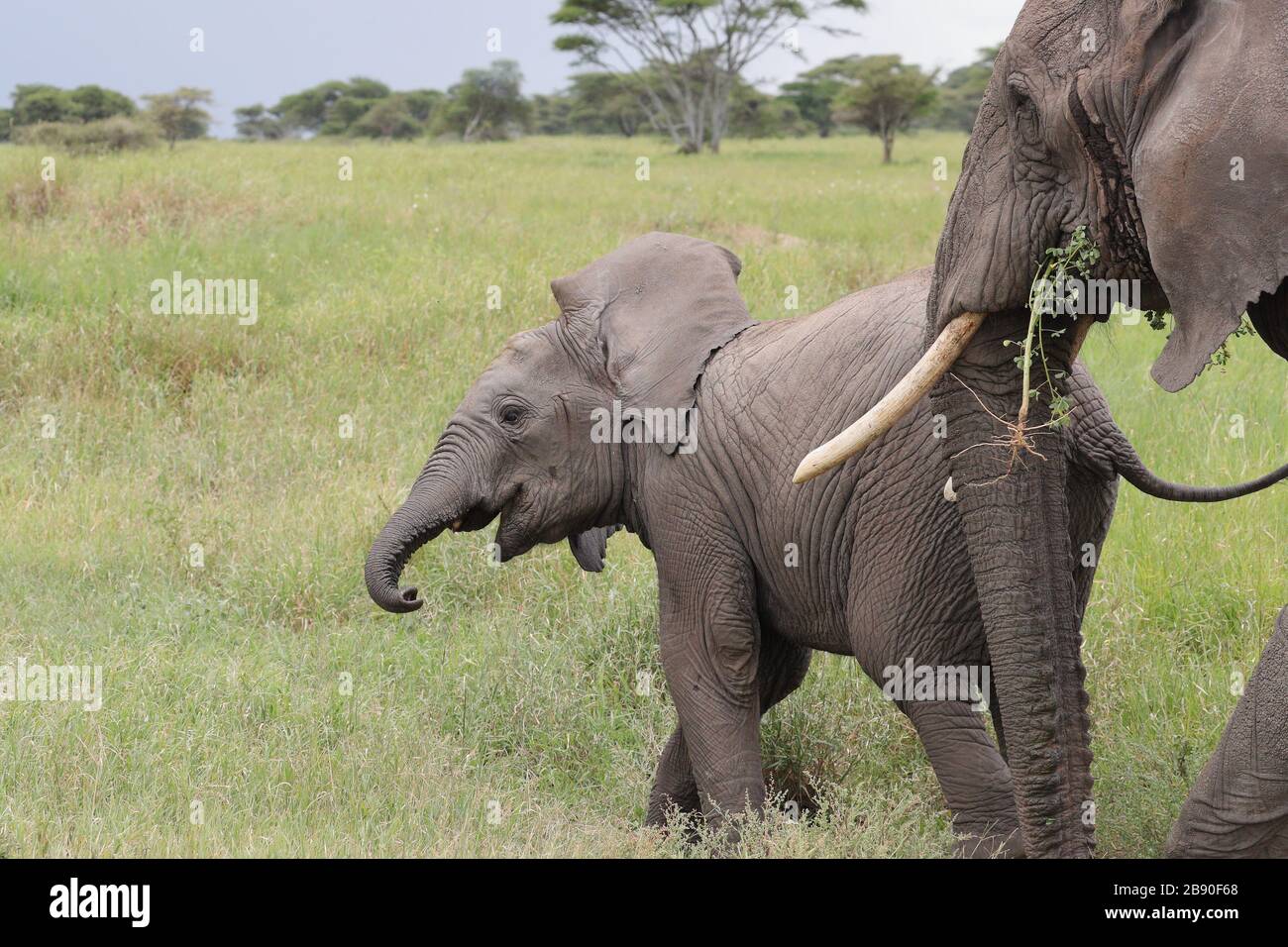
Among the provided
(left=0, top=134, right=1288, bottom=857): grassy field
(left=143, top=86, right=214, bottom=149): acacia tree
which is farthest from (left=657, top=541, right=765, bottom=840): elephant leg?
(left=143, top=86, right=214, bottom=149): acacia tree

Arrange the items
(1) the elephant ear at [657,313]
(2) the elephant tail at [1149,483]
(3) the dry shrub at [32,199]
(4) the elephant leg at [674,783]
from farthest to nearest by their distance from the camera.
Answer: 1. (3) the dry shrub at [32,199]
2. (4) the elephant leg at [674,783]
3. (1) the elephant ear at [657,313]
4. (2) the elephant tail at [1149,483]

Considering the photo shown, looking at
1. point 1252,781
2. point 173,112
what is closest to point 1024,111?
point 1252,781

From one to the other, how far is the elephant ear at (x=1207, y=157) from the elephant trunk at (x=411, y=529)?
2.33 m

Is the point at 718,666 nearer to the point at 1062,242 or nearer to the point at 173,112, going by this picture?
the point at 1062,242

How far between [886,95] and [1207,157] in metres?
29.1

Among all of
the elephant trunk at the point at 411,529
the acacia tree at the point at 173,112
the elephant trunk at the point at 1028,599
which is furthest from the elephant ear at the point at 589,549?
the acacia tree at the point at 173,112

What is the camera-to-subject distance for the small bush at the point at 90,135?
17.8 metres

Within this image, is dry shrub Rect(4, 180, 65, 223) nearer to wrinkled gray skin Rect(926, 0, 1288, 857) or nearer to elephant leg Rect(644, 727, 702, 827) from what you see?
elephant leg Rect(644, 727, 702, 827)

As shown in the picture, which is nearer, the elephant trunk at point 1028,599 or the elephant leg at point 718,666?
the elephant trunk at point 1028,599

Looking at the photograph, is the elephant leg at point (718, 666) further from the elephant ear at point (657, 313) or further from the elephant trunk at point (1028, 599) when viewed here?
the elephant trunk at point (1028, 599)

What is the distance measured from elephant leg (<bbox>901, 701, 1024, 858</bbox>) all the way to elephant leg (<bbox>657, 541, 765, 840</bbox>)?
22.2 inches

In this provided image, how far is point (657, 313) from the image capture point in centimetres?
465

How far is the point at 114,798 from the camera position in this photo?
15.0ft
